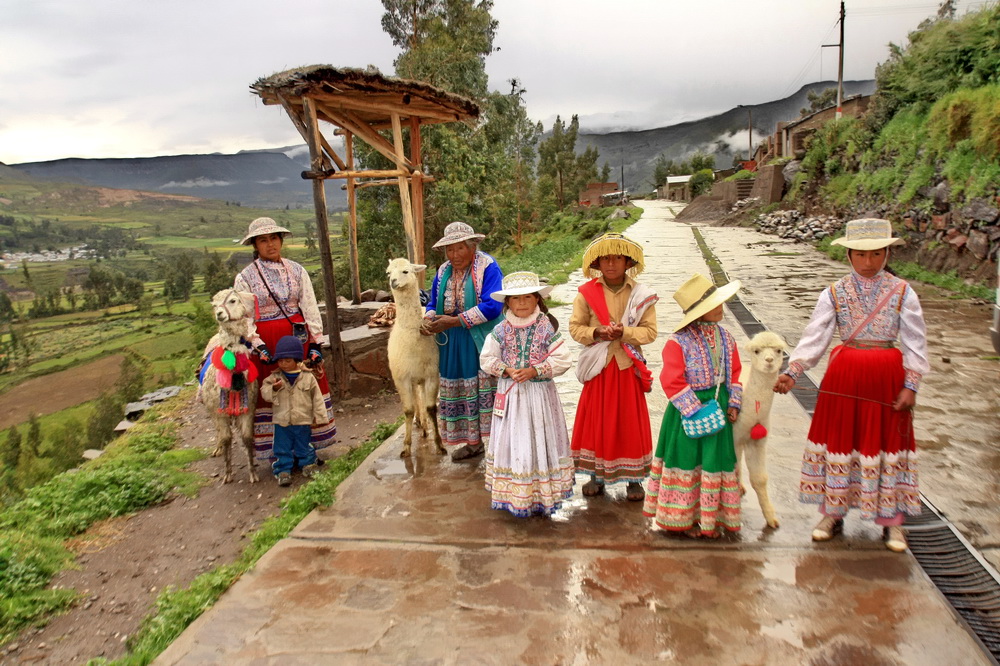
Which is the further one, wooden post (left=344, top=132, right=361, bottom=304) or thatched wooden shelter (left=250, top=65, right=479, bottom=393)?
wooden post (left=344, top=132, right=361, bottom=304)

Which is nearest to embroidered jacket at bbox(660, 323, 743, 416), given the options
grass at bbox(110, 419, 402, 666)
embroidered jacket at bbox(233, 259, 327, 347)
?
grass at bbox(110, 419, 402, 666)

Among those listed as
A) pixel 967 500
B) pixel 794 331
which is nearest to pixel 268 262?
pixel 967 500

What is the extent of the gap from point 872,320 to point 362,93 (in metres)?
5.73

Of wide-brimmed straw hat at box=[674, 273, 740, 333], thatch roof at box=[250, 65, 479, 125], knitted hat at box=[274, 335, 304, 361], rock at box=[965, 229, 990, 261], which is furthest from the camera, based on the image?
rock at box=[965, 229, 990, 261]

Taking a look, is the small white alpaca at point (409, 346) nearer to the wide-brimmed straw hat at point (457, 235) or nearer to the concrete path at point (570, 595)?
the wide-brimmed straw hat at point (457, 235)

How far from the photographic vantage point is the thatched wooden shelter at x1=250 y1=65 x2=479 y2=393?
267 inches

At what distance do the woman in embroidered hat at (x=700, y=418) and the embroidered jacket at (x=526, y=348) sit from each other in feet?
Result: 2.26

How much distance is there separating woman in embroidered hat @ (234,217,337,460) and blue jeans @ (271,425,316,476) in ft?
0.47

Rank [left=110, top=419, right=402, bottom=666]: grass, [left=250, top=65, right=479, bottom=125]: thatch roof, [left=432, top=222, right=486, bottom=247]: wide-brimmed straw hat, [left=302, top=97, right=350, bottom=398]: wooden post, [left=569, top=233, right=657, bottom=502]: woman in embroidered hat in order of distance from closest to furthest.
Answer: [left=110, top=419, right=402, bottom=666]: grass
[left=569, top=233, right=657, bottom=502]: woman in embroidered hat
[left=432, top=222, right=486, bottom=247]: wide-brimmed straw hat
[left=250, top=65, right=479, bottom=125]: thatch roof
[left=302, top=97, right=350, bottom=398]: wooden post

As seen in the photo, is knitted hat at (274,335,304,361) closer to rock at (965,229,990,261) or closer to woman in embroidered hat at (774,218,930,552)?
woman in embroidered hat at (774,218,930,552)

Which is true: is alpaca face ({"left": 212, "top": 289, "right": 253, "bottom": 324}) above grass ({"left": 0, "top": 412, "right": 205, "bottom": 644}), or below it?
above

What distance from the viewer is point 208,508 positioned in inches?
212

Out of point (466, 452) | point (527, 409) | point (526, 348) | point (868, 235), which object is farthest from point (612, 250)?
point (466, 452)

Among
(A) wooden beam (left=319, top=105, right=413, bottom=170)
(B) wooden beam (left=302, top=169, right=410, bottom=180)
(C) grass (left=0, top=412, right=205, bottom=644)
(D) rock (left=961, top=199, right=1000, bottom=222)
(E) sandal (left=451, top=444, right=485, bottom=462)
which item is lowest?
(C) grass (left=0, top=412, right=205, bottom=644)
